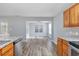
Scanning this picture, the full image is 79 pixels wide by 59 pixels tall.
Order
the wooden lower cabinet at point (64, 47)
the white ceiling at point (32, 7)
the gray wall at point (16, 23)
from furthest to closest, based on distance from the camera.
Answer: the gray wall at point (16, 23) < the white ceiling at point (32, 7) < the wooden lower cabinet at point (64, 47)

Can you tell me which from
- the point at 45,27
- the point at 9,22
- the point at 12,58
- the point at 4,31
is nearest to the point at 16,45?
the point at 12,58

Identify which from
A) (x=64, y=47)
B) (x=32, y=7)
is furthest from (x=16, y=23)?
(x=64, y=47)

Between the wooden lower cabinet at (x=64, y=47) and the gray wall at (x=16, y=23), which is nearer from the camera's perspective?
the wooden lower cabinet at (x=64, y=47)

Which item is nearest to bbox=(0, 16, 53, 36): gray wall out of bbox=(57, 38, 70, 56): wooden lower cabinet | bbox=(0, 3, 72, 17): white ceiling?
bbox=(0, 3, 72, 17): white ceiling

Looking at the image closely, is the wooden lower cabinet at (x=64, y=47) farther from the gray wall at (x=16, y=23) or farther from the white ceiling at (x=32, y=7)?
the gray wall at (x=16, y=23)

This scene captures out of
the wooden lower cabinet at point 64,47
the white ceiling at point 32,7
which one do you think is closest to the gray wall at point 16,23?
the white ceiling at point 32,7

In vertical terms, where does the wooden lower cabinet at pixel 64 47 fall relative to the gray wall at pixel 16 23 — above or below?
below

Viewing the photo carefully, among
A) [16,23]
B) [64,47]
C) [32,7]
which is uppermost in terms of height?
[32,7]

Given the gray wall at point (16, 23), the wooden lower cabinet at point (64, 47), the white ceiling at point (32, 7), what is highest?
the white ceiling at point (32, 7)

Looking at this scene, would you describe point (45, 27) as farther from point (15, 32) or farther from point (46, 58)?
point (46, 58)

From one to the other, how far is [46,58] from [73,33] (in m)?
3.02

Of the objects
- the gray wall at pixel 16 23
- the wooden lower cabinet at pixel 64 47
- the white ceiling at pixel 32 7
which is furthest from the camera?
the gray wall at pixel 16 23

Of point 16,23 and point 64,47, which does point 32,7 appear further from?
point 16,23

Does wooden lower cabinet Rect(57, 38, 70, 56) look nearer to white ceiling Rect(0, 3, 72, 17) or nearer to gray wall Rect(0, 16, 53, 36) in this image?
white ceiling Rect(0, 3, 72, 17)
